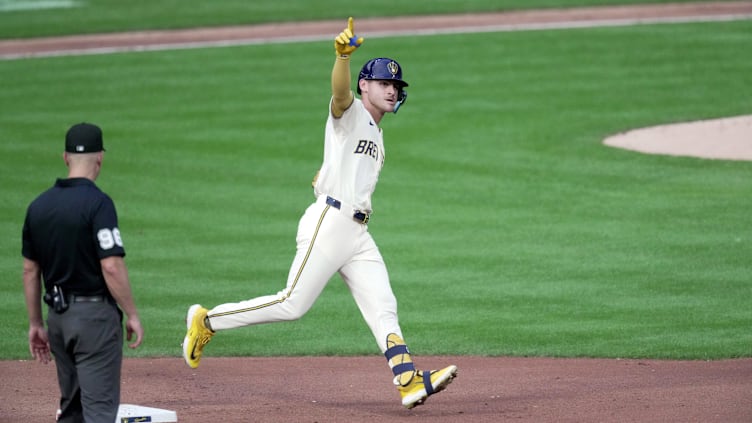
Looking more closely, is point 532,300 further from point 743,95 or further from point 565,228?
point 743,95

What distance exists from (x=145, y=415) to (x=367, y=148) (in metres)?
2.01

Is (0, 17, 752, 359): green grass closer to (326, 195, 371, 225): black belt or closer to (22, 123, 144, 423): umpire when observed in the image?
(326, 195, 371, 225): black belt

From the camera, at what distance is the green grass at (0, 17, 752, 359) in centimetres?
1027

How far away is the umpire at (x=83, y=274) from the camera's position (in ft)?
18.6

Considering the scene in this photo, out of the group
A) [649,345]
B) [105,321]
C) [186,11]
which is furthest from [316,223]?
[186,11]

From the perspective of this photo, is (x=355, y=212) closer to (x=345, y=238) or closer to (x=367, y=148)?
(x=345, y=238)

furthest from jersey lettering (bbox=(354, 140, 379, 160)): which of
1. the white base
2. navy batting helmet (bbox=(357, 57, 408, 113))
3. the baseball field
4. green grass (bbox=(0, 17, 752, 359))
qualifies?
green grass (bbox=(0, 17, 752, 359))

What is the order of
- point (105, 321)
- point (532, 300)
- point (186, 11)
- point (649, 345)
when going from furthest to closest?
point (186, 11)
point (532, 300)
point (649, 345)
point (105, 321)

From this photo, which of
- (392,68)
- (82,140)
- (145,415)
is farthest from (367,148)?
(82,140)

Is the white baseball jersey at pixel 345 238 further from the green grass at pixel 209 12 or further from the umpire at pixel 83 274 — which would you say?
the green grass at pixel 209 12

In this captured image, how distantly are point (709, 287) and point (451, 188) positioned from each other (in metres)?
5.04

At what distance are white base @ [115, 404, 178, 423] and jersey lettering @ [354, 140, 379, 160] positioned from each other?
1869 mm

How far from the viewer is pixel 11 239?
13.2 metres

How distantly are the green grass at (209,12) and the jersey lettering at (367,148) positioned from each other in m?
22.6
